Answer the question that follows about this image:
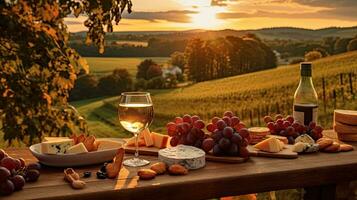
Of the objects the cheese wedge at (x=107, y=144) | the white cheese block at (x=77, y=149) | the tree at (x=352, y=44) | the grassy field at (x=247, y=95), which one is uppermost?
the tree at (x=352, y=44)

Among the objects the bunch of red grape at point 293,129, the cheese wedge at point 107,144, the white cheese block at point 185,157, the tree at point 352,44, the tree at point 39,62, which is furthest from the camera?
the tree at point 352,44

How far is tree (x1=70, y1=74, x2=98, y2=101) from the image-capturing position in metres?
4.98

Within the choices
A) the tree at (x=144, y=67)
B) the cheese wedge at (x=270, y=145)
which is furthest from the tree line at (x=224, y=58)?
the cheese wedge at (x=270, y=145)

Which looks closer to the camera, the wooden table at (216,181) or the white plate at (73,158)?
the wooden table at (216,181)

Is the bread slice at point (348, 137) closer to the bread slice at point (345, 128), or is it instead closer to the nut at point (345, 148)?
the bread slice at point (345, 128)

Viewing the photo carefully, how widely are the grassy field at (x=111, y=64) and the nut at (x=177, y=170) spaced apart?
335cm

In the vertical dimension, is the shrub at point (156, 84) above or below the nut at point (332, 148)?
below

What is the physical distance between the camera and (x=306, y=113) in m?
2.25

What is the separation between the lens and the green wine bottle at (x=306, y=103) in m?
2.24

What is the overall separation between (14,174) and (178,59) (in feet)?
12.5

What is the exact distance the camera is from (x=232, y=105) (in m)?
5.36

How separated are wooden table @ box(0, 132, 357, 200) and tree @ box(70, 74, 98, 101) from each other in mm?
3025

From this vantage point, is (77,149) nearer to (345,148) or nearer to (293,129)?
(293,129)

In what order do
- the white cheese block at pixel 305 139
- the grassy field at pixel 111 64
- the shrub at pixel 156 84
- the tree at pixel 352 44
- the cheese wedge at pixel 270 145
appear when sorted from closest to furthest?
1. the cheese wedge at pixel 270 145
2. the white cheese block at pixel 305 139
3. the grassy field at pixel 111 64
4. the shrub at pixel 156 84
5. the tree at pixel 352 44
